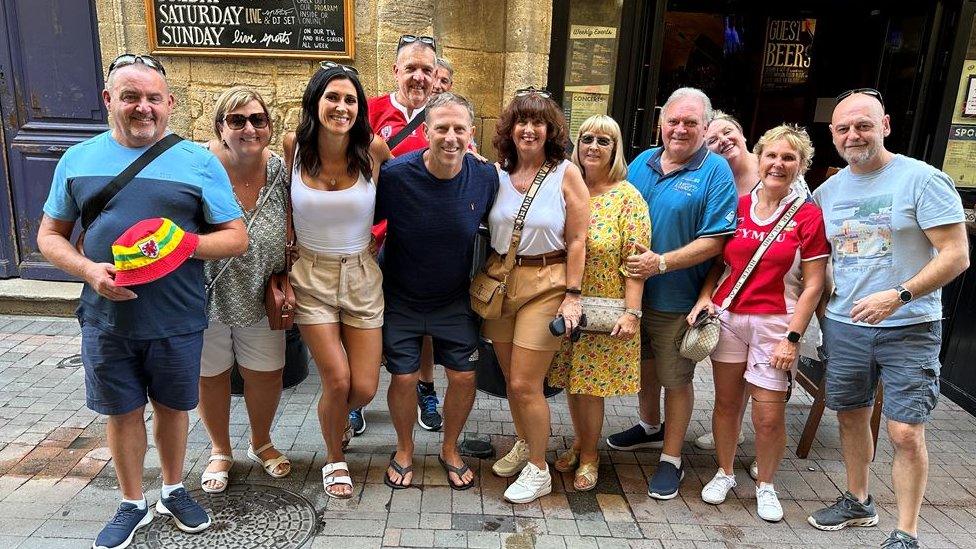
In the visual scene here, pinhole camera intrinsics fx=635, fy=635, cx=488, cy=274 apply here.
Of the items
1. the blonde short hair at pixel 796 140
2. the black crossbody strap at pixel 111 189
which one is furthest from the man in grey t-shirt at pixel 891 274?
the black crossbody strap at pixel 111 189

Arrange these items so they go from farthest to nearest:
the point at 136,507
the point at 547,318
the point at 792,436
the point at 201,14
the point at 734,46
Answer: the point at 734,46
the point at 201,14
the point at 792,436
the point at 547,318
the point at 136,507

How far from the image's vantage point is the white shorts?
3059mm

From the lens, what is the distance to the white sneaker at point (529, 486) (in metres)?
3.19

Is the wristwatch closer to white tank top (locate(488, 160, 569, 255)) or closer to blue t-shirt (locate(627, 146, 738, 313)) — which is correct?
blue t-shirt (locate(627, 146, 738, 313))

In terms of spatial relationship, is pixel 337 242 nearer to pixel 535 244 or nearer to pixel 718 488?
pixel 535 244

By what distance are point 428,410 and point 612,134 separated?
82.3 inches

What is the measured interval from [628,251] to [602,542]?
1352 millimetres

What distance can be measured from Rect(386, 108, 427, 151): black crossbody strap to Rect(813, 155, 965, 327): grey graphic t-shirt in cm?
221

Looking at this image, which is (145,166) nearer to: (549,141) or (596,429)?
(549,141)

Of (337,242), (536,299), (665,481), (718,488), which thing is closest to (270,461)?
(337,242)

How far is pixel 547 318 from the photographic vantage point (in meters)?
3.01

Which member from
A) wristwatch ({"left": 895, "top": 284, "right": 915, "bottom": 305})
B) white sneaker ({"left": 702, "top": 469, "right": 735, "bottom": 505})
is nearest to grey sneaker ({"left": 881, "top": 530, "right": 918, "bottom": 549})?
white sneaker ({"left": 702, "top": 469, "right": 735, "bottom": 505})

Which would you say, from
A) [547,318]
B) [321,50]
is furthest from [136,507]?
[321,50]

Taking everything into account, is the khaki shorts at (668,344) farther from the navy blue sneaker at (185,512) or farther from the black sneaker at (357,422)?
the navy blue sneaker at (185,512)
